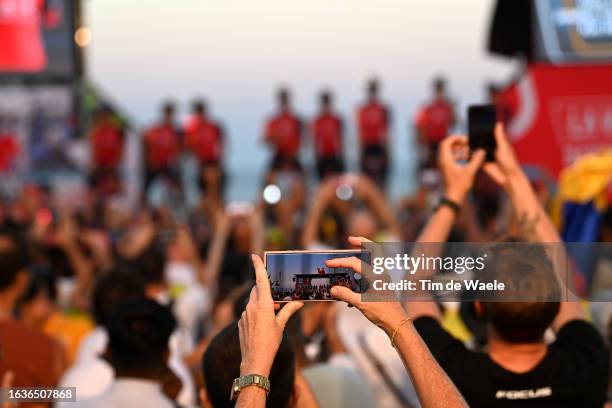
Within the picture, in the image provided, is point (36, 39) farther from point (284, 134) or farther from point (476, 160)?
point (476, 160)

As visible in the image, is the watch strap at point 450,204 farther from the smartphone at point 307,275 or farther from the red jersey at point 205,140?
the red jersey at point 205,140

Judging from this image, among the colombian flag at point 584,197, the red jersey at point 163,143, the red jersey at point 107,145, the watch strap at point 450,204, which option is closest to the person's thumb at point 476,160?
the watch strap at point 450,204

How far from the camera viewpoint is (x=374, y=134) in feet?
50.1

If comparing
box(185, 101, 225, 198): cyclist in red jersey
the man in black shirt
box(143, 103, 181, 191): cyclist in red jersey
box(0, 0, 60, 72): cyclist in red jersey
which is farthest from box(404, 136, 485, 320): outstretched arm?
box(143, 103, 181, 191): cyclist in red jersey

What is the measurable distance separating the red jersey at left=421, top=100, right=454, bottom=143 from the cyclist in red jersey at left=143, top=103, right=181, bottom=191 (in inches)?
165

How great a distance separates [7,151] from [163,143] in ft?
8.33

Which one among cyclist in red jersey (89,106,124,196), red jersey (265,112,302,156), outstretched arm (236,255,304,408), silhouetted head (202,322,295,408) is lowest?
cyclist in red jersey (89,106,124,196)

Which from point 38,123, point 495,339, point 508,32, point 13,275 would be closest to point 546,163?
point 508,32

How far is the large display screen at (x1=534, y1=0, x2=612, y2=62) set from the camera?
6.99 metres

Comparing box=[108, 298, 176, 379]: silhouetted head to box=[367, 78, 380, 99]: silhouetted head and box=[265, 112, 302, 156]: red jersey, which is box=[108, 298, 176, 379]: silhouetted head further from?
box=[367, 78, 380, 99]: silhouetted head

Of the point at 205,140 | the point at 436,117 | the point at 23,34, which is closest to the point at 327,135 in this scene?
the point at 436,117

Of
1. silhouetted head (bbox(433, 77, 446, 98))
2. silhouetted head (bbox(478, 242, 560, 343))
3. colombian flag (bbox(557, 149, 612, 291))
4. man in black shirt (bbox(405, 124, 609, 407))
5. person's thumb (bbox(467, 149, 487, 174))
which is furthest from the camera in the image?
silhouetted head (bbox(433, 77, 446, 98))

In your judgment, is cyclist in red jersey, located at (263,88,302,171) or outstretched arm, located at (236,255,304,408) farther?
cyclist in red jersey, located at (263,88,302,171)

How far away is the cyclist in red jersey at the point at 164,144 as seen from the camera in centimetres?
1606
